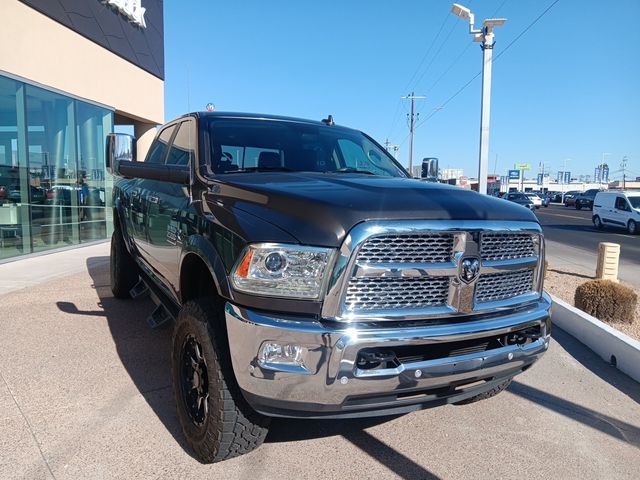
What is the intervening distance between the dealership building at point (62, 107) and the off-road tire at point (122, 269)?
437cm

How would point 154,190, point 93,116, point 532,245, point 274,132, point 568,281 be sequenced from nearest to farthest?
point 532,245
point 274,132
point 154,190
point 568,281
point 93,116

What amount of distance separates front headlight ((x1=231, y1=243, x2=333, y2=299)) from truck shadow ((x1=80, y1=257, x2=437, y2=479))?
46.8 inches

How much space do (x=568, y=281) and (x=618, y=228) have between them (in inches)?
636

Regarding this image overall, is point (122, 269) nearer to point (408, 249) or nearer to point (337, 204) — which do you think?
point (337, 204)

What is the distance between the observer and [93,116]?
12.2 metres

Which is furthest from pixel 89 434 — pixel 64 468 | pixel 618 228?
pixel 618 228

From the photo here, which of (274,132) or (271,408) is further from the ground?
(274,132)

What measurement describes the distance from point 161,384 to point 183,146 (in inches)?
71.8

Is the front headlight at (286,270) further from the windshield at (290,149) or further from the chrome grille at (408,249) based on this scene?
the windshield at (290,149)

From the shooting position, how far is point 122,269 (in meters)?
5.92

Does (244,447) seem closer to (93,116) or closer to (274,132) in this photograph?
(274,132)

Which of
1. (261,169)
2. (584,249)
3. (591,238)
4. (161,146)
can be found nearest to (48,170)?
(161,146)

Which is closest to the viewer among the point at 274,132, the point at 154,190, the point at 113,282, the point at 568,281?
the point at 274,132

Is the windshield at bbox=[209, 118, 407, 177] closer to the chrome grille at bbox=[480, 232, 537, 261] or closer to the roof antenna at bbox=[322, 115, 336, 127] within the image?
the roof antenna at bbox=[322, 115, 336, 127]
